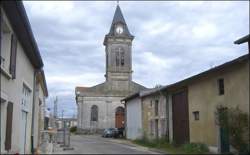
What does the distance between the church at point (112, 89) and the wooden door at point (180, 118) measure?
35495mm

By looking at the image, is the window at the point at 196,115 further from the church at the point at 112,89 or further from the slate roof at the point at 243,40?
the church at the point at 112,89

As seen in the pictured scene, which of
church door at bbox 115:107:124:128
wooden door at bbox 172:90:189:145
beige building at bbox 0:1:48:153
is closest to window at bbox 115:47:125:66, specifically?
church door at bbox 115:107:124:128

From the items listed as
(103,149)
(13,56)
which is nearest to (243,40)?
(13,56)

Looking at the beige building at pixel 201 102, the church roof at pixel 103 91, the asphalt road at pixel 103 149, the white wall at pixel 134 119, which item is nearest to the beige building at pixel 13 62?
the asphalt road at pixel 103 149

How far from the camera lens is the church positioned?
210 ft

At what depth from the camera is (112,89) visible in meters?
66.5

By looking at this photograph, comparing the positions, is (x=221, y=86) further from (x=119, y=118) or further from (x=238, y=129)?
(x=119, y=118)

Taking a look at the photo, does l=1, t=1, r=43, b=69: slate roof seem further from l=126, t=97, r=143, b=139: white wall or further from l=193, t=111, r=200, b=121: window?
l=126, t=97, r=143, b=139: white wall

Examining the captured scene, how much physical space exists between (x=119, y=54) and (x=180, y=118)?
133 feet

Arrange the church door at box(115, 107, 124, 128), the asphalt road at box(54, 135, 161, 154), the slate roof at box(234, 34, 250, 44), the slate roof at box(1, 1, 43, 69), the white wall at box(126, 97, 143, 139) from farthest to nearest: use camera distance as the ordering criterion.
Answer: the church door at box(115, 107, 124, 128) → the white wall at box(126, 97, 143, 139) → the asphalt road at box(54, 135, 161, 154) → the slate roof at box(234, 34, 250, 44) → the slate roof at box(1, 1, 43, 69)

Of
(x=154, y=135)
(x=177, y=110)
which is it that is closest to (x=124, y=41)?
(x=154, y=135)

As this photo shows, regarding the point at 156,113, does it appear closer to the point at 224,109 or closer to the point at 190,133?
the point at 190,133

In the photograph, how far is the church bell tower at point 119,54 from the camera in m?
67.4

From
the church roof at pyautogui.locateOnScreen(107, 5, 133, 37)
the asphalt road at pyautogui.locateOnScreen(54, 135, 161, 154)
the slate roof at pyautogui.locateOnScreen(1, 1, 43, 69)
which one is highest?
the church roof at pyautogui.locateOnScreen(107, 5, 133, 37)
